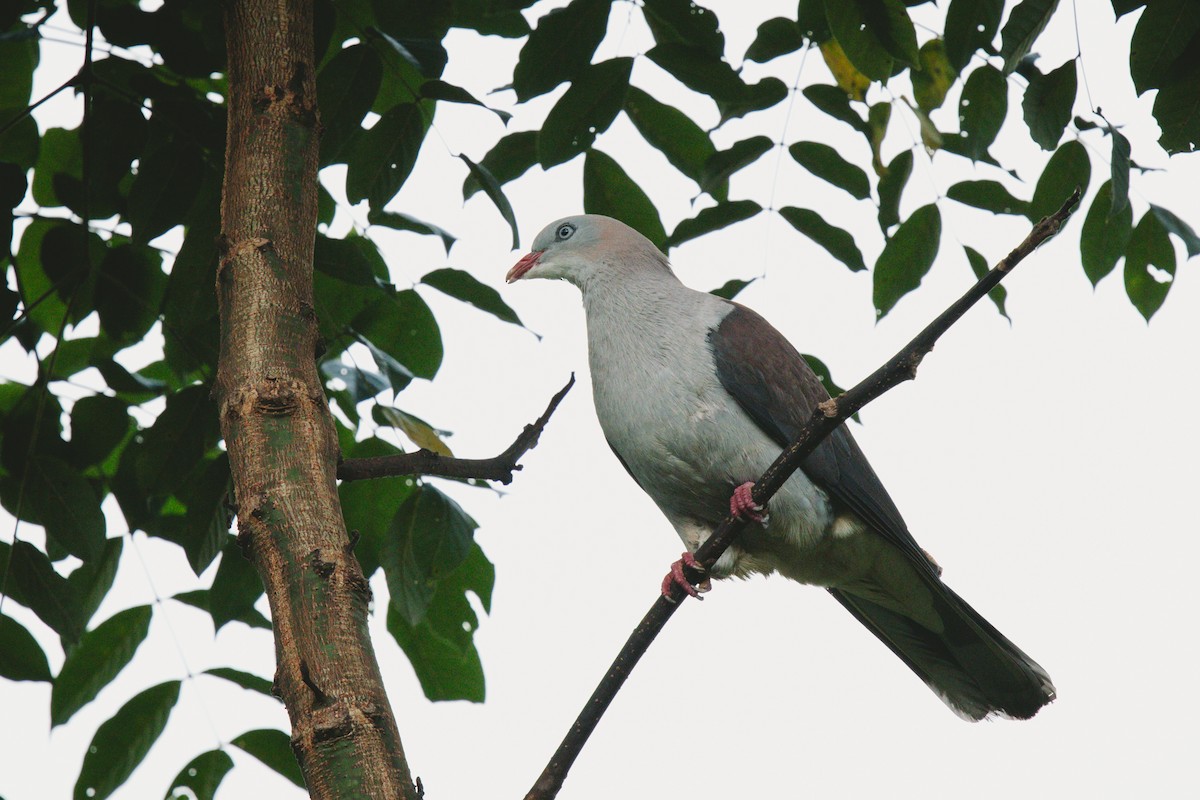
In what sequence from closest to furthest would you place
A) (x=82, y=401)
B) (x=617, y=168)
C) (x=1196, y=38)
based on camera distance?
(x=1196, y=38) → (x=82, y=401) → (x=617, y=168)

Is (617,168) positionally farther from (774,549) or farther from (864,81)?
(774,549)

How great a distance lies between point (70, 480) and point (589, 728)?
1.56 m

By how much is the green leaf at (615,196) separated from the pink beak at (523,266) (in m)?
0.81

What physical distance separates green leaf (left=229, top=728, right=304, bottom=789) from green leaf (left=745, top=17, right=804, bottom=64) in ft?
6.94

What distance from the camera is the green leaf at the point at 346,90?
2688 mm

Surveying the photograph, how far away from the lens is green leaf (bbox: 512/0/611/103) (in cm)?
272

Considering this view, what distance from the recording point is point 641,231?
325cm

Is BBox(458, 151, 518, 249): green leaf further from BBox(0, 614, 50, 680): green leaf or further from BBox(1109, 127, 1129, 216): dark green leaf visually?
BBox(0, 614, 50, 680): green leaf

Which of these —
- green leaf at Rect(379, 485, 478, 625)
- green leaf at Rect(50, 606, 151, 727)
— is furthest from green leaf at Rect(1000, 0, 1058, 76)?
green leaf at Rect(50, 606, 151, 727)

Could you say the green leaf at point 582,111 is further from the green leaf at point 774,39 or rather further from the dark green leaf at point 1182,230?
the dark green leaf at point 1182,230

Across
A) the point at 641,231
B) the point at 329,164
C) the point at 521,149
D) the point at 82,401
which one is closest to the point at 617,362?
Result: the point at 641,231

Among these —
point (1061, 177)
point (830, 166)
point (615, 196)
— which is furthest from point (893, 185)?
point (615, 196)

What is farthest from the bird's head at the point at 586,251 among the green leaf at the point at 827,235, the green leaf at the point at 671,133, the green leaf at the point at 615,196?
the green leaf at the point at 827,235

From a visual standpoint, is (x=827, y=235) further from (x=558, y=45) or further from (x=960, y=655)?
(x=960, y=655)
